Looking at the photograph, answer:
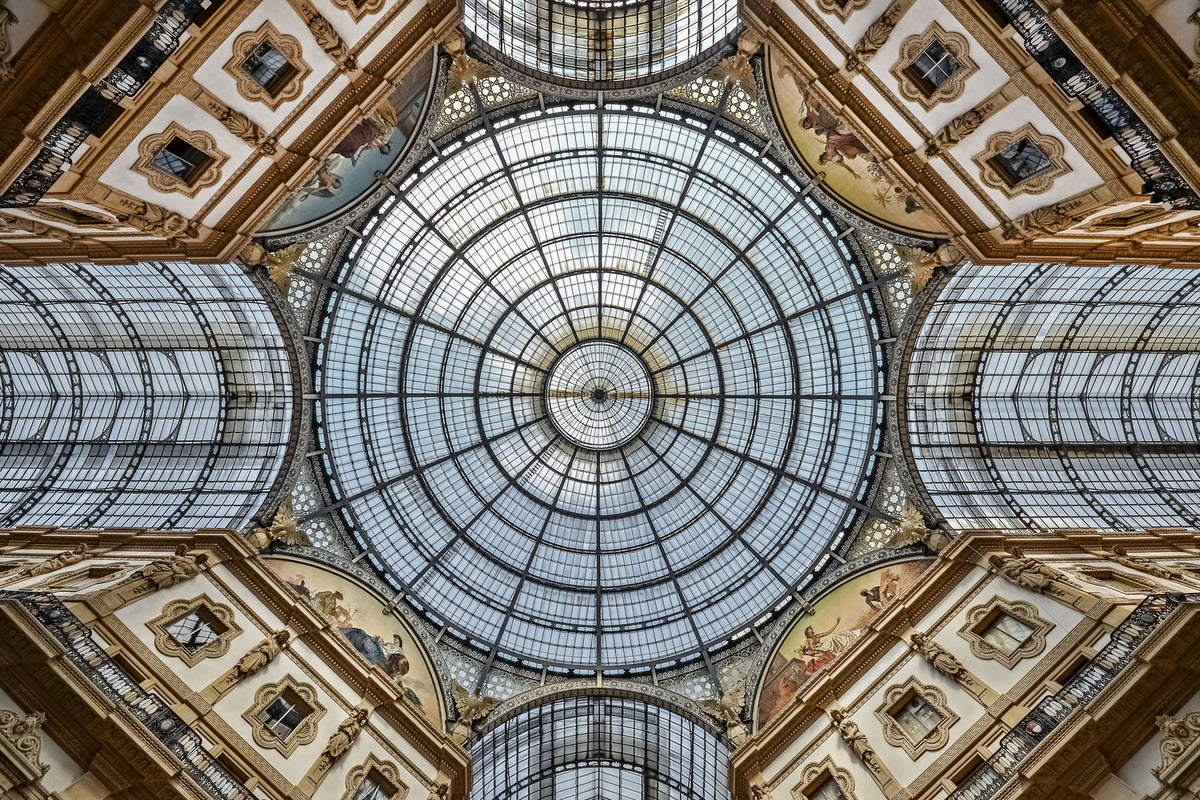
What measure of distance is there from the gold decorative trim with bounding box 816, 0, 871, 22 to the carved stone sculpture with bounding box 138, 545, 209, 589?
22572 millimetres

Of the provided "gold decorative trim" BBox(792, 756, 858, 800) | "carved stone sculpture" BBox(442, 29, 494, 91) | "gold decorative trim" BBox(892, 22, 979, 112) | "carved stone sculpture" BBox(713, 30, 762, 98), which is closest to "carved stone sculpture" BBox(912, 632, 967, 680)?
"gold decorative trim" BBox(792, 756, 858, 800)

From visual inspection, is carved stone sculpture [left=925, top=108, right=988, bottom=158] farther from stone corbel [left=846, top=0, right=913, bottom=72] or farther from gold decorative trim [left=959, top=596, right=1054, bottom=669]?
gold decorative trim [left=959, top=596, right=1054, bottom=669]

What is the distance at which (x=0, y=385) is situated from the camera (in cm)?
2952

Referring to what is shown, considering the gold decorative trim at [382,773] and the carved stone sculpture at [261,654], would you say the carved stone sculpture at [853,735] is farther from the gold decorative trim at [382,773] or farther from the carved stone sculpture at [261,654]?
the carved stone sculpture at [261,654]

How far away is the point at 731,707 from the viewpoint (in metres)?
25.5

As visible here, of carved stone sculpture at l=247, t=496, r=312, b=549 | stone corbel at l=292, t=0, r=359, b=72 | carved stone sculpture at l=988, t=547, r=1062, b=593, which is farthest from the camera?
carved stone sculpture at l=247, t=496, r=312, b=549

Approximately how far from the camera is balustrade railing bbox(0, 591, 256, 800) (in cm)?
1510

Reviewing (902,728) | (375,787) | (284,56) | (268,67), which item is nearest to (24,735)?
(375,787)

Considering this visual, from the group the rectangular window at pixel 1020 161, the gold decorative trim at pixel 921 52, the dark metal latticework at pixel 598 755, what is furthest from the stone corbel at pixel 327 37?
the dark metal latticework at pixel 598 755

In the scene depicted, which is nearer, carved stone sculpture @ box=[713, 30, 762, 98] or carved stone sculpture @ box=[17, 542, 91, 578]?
carved stone sculpture @ box=[17, 542, 91, 578]

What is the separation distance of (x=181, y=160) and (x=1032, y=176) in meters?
19.9

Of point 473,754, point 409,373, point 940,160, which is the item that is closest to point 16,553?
point 409,373

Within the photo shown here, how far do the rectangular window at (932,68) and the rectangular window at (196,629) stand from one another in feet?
77.2

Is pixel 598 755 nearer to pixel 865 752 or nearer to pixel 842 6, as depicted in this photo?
pixel 865 752
